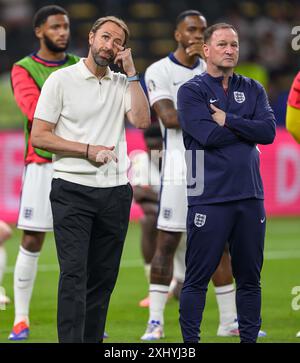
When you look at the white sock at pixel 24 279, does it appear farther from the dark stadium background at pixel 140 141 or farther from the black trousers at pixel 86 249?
the black trousers at pixel 86 249

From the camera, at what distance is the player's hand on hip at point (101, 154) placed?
682 centimetres

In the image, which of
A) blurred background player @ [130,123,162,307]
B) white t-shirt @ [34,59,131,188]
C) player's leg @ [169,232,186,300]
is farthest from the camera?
blurred background player @ [130,123,162,307]

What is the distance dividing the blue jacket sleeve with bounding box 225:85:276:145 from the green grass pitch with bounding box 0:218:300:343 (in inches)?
76.4

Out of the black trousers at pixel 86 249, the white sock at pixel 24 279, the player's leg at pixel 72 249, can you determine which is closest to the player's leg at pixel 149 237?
the white sock at pixel 24 279

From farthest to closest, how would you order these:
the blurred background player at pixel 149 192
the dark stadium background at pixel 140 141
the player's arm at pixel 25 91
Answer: the blurred background player at pixel 149 192 → the dark stadium background at pixel 140 141 → the player's arm at pixel 25 91

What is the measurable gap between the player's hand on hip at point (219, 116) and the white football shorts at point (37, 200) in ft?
6.86

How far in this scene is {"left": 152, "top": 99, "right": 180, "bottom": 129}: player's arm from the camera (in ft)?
28.1

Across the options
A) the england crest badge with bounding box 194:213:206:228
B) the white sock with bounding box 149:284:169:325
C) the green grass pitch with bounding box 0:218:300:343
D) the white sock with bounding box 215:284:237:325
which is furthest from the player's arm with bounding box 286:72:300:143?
the white sock with bounding box 149:284:169:325

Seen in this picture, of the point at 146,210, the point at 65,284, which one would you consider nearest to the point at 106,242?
the point at 65,284

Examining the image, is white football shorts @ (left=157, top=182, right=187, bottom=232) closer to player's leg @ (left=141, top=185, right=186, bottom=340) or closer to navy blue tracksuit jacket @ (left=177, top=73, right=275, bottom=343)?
player's leg @ (left=141, top=185, right=186, bottom=340)

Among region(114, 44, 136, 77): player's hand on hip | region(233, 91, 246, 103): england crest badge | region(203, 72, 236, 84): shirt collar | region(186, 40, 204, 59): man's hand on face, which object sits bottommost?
region(233, 91, 246, 103): england crest badge

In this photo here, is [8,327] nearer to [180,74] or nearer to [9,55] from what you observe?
[180,74]

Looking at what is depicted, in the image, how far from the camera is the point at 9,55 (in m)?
20.3
